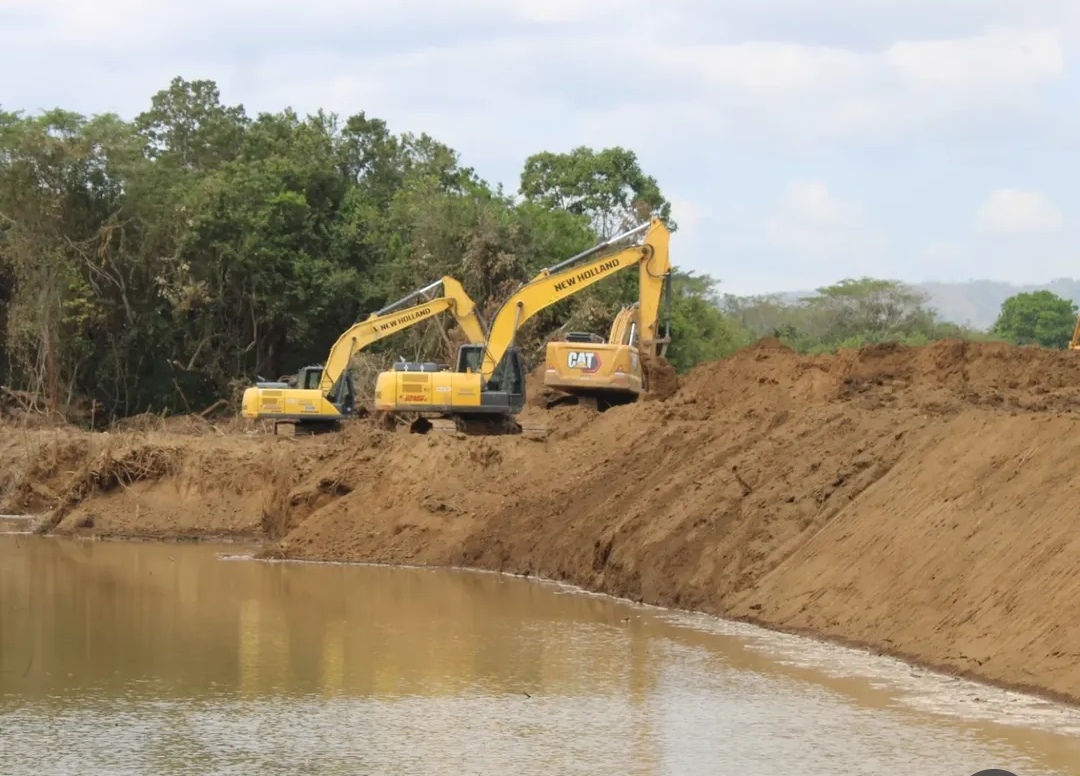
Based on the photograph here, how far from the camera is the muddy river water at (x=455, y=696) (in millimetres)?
11039

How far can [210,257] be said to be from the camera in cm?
4491

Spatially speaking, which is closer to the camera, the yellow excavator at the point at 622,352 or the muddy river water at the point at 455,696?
the muddy river water at the point at 455,696

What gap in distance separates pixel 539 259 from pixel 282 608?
2649cm

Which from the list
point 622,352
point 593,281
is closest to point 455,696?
point 622,352

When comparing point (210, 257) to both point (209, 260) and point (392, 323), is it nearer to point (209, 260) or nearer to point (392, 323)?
point (209, 260)

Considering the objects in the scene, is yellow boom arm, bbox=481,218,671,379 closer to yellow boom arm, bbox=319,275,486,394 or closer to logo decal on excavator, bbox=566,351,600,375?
logo decal on excavator, bbox=566,351,600,375

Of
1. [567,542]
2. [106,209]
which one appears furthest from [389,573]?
[106,209]

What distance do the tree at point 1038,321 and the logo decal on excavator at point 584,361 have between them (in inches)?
1439

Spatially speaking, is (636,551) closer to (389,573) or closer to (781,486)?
(781,486)

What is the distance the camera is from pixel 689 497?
66.0 ft

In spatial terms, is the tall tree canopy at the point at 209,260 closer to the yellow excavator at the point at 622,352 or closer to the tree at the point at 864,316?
the yellow excavator at the point at 622,352

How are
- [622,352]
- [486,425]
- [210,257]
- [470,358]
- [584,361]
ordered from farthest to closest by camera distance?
[210,257] < [470,358] < [486,425] < [584,361] < [622,352]

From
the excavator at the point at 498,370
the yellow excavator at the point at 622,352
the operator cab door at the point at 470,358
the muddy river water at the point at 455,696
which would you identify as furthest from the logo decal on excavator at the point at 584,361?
the muddy river water at the point at 455,696

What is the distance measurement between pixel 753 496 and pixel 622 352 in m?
9.92
